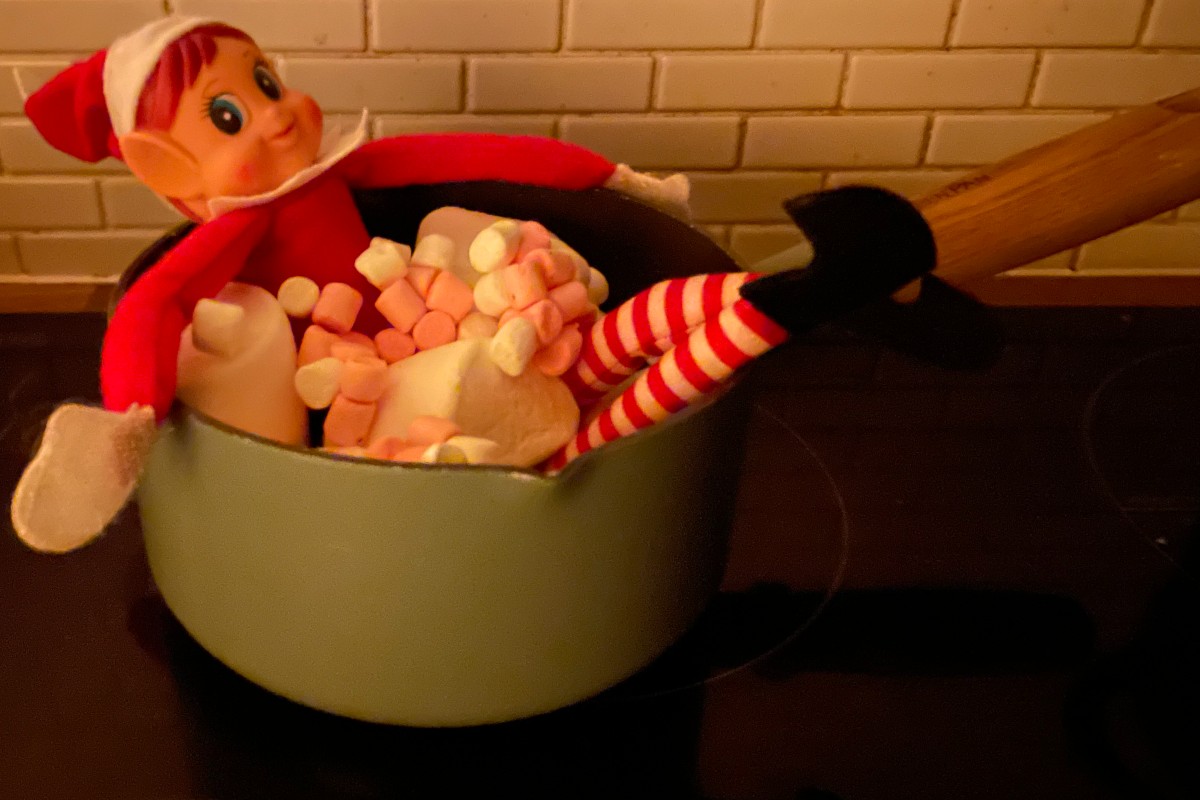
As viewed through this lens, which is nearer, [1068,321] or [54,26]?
[54,26]

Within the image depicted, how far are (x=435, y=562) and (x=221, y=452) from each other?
3.7 inches

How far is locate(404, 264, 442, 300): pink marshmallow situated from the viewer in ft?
2.03

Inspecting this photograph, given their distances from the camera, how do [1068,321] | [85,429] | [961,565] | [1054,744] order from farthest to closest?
1. [1068,321]
2. [961,565]
3. [1054,744]
4. [85,429]

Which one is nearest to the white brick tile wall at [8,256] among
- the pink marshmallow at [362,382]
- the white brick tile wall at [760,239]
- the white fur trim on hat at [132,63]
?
the white fur trim on hat at [132,63]

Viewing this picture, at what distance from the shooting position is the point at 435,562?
1.47 feet

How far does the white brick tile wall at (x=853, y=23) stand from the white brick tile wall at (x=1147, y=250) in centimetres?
26

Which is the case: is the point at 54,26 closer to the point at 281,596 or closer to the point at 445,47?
the point at 445,47

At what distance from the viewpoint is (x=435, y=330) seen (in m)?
0.61

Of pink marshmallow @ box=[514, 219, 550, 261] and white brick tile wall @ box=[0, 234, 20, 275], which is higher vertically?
pink marshmallow @ box=[514, 219, 550, 261]

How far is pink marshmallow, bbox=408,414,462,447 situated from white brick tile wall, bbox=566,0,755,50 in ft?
1.35

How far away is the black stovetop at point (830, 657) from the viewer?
0.54m

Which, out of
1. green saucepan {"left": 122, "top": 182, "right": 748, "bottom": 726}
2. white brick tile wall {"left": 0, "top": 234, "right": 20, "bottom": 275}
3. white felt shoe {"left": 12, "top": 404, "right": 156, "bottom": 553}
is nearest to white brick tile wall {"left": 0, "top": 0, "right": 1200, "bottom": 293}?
white brick tile wall {"left": 0, "top": 234, "right": 20, "bottom": 275}

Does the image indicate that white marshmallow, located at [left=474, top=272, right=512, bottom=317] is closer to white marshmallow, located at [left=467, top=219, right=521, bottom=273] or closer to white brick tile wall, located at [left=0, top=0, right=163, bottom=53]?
white marshmallow, located at [left=467, top=219, right=521, bottom=273]

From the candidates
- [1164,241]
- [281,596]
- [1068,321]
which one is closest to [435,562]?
[281,596]
